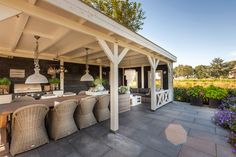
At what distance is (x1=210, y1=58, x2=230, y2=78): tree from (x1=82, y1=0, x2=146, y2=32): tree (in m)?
28.3

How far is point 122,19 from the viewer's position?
31.8ft

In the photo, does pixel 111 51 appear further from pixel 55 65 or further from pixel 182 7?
pixel 182 7

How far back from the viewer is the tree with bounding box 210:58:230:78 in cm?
2648

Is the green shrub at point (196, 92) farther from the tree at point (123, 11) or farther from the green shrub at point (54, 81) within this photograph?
the green shrub at point (54, 81)

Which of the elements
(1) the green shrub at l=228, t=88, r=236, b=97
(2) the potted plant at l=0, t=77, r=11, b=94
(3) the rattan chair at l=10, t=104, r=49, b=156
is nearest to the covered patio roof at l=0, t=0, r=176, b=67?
(2) the potted plant at l=0, t=77, r=11, b=94

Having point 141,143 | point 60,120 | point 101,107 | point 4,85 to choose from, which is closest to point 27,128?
point 60,120

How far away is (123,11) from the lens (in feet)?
31.1

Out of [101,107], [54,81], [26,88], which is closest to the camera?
[101,107]

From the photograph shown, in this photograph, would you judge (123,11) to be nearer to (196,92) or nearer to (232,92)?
(196,92)

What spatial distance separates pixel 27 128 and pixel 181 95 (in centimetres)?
786

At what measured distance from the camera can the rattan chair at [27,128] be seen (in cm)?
207

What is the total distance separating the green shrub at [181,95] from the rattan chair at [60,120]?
22.7ft

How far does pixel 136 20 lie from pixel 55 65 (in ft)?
26.9

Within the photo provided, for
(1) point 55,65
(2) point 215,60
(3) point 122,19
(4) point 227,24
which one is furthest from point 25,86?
(2) point 215,60
